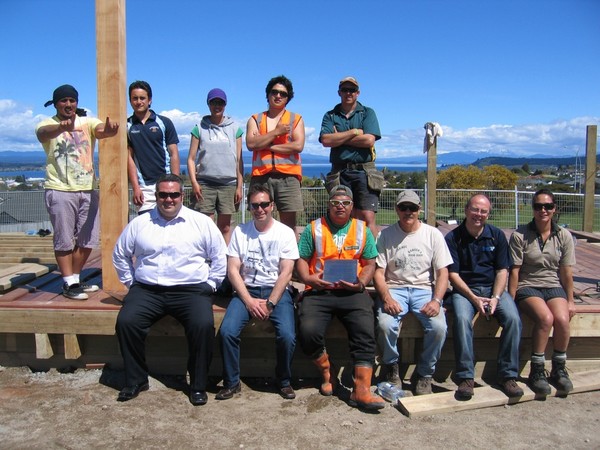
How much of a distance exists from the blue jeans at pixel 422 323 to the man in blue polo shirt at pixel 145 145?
2.29 meters

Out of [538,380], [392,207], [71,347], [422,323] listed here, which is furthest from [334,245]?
[392,207]

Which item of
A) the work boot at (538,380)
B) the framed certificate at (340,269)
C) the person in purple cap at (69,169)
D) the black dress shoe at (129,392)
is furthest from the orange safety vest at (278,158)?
the work boot at (538,380)

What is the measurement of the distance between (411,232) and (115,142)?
2549 mm

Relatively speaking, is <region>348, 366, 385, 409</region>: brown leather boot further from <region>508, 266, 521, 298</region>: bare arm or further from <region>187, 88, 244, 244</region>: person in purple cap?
<region>187, 88, 244, 244</region>: person in purple cap

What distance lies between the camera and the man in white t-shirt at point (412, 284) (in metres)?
4.05

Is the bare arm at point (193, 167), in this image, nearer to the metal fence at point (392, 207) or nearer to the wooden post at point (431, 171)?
the wooden post at point (431, 171)

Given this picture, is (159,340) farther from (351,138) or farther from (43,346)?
(351,138)

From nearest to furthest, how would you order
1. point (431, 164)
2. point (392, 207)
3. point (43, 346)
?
point (43, 346)
point (431, 164)
point (392, 207)

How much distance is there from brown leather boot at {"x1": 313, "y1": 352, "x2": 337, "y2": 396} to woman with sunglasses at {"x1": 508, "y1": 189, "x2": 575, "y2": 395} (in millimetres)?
1573

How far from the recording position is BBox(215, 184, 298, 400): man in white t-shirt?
3.98m

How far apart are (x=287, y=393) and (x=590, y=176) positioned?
7.85 meters

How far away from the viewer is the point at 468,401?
154 inches

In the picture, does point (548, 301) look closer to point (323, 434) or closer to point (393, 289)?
point (393, 289)

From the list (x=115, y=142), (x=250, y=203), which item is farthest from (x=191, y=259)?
(x=115, y=142)
